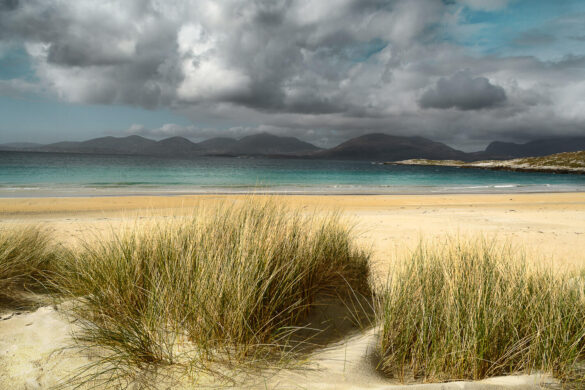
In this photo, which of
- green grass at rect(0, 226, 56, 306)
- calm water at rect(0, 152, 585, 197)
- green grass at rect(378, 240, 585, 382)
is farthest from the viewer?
calm water at rect(0, 152, 585, 197)

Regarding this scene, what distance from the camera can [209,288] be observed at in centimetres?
260

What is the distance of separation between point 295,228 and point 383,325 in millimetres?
1487

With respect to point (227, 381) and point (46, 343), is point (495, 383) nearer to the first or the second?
point (227, 381)

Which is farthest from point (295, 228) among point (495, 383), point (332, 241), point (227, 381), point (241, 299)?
point (495, 383)

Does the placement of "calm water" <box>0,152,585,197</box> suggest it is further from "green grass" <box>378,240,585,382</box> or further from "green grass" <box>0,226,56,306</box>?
"green grass" <box>378,240,585,382</box>

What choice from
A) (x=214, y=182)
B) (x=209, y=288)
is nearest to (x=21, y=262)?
(x=209, y=288)

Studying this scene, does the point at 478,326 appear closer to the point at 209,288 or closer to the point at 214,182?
the point at 209,288

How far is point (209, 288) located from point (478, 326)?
211 centimetres

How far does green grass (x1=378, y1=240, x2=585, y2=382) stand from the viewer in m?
2.38

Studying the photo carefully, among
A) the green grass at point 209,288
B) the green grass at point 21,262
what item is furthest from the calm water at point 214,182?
the green grass at point 21,262

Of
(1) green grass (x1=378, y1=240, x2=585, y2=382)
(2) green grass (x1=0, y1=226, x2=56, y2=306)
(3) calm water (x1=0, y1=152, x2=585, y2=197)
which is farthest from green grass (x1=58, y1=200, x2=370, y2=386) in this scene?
(3) calm water (x1=0, y1=152, x2=585, y2=197)

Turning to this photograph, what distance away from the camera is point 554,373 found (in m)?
2.33

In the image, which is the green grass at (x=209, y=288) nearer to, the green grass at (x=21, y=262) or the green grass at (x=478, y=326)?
the green grass at (x=21, y=262)

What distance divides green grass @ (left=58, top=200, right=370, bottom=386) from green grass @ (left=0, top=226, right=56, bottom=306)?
41 centimetres
